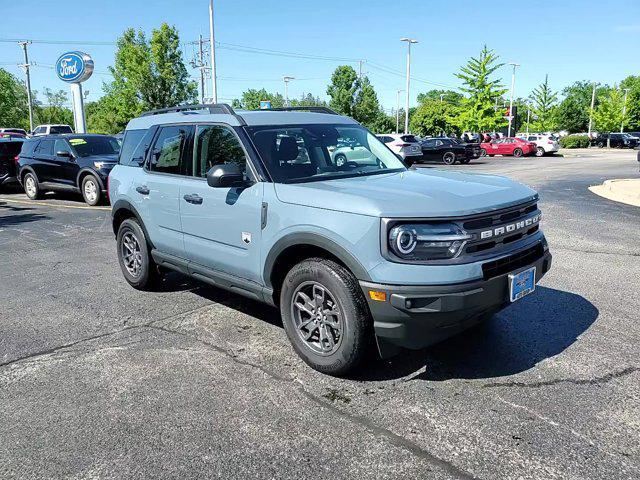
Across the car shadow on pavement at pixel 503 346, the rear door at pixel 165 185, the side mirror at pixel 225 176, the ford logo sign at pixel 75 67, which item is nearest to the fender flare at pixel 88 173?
the rear door at pixel 165 185

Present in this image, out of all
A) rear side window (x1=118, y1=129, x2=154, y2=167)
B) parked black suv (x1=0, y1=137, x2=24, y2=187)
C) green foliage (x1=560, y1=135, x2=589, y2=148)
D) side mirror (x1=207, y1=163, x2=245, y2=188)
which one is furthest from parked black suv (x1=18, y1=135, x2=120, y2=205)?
green foliage (x1=560, y1=135, x2=589, y2=148)

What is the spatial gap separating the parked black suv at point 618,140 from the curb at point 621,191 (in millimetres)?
45373

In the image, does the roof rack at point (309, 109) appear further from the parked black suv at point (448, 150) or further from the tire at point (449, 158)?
the tire at point (449, 158)

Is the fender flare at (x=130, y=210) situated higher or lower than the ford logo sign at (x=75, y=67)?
lower

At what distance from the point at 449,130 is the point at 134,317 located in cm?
7210

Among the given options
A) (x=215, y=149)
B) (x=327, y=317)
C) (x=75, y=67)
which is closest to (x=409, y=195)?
(x=327, y=317)

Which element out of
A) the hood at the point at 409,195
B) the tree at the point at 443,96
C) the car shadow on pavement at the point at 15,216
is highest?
the tree at the point at 443,96

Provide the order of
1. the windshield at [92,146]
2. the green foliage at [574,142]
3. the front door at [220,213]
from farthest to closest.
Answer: the green foliage at [574,142] → the windshield at [92,146] → the front door at [220,213]

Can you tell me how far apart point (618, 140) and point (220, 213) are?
62535mm

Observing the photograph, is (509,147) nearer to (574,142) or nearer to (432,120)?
(574,142)

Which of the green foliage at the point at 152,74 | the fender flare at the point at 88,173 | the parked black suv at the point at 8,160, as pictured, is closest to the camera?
the fender flare at the point at 88,173

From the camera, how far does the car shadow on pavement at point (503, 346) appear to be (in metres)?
3.78

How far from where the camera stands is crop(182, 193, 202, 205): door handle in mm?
4568

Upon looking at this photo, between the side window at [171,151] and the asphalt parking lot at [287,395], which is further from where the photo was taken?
the side window at [171,151]
